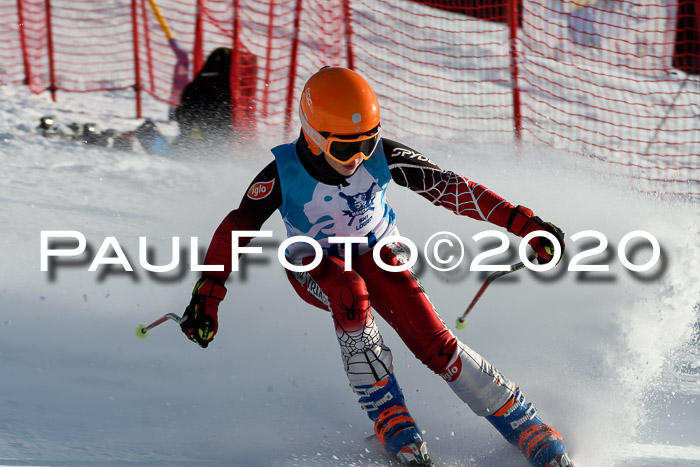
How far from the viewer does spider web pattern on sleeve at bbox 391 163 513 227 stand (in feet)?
11.0

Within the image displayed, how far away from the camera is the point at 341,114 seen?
3.05 meters

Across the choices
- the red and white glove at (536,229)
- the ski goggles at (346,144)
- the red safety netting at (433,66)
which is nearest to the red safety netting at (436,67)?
the red safety netting at (433,66)

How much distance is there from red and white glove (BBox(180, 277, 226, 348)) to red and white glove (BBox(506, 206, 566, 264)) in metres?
1.24

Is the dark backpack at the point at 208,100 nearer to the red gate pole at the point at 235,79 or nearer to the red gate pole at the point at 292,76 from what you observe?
the red gate pole at the point at 235,79

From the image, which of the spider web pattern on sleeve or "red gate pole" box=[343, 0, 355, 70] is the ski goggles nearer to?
the spider web pattern on sleeve

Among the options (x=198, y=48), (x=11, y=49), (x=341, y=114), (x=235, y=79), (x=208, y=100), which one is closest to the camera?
(x=341, y=114)

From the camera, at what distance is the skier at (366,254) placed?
3104 mm

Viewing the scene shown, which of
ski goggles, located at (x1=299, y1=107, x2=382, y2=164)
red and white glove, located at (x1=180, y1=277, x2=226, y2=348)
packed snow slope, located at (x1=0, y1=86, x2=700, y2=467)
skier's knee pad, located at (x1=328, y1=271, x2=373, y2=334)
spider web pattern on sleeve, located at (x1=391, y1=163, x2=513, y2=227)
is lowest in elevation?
packed snow slope, located at (x1=0, y1=86, x2=700, y2=467)

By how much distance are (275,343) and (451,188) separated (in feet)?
5.07

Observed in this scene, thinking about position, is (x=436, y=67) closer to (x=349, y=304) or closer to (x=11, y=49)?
(x=11, y=49)

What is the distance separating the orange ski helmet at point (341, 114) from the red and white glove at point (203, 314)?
0.74 meters

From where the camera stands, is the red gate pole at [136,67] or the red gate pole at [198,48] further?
the red gate pole at [198,48]

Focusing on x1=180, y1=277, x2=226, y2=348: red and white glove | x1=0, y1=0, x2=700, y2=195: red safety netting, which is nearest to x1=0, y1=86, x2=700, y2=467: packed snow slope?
x1=180, y1=277, x2=226, y2=348: red and white glove

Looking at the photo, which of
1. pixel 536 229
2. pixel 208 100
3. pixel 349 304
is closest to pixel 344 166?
pixel 349 304
